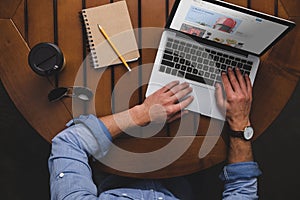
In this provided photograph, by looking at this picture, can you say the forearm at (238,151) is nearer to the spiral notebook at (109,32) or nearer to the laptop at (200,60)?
the laptop at (200,60)

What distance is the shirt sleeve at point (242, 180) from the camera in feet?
4.00

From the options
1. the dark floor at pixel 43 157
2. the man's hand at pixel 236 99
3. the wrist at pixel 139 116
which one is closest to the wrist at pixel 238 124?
the man's hand at pixel 236 99

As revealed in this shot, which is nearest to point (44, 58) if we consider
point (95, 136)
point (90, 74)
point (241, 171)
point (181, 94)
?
point (90, 74)

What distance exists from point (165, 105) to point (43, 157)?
0.65m

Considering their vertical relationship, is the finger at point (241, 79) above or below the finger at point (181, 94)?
above

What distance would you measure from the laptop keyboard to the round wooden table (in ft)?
0.14

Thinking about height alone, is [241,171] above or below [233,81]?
below

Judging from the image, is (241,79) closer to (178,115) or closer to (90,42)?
(178,115)

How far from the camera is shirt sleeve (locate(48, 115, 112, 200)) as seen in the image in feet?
3.79

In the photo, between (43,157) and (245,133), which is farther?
(43,157)

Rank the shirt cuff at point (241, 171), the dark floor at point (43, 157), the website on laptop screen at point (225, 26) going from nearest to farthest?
the website on laptop screen at point (225, 26), the shirt cuff at point (241, 171), the dark floor at point (43, 157)

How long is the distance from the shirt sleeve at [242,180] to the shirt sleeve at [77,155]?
321mm

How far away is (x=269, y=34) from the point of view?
3.81ft

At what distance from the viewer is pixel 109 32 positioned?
124 cm
